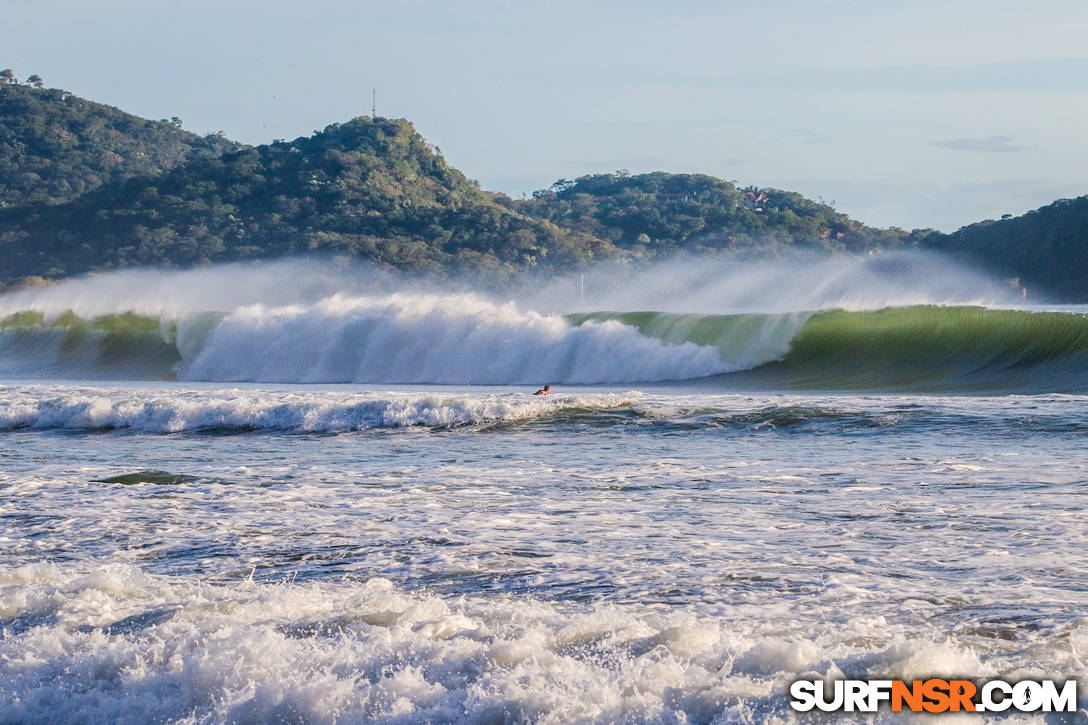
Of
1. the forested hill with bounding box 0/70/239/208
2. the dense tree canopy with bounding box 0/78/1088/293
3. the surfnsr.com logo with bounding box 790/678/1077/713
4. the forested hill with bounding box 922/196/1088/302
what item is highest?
the forested hill with bounding box 0/70/239/208

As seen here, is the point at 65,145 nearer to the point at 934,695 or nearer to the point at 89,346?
the point at 89,346

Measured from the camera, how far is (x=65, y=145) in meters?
135

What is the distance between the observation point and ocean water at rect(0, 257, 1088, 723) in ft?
14.4

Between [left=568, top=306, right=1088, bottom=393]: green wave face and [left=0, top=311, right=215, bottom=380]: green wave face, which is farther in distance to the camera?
[left=0, top=311, right=215, bottom=380]: green wave face

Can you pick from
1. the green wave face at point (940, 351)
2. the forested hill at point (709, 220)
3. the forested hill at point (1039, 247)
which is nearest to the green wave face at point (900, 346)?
the green wave face at point (940, 351)

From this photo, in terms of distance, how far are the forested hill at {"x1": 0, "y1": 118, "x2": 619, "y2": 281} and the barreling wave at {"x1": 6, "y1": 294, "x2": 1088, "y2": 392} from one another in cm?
5469

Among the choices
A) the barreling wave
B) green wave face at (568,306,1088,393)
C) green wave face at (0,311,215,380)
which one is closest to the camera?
green wave face at (568,306,1088,393)

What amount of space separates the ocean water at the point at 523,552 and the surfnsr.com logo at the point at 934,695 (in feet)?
0.24

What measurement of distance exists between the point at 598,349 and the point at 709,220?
79.2 m

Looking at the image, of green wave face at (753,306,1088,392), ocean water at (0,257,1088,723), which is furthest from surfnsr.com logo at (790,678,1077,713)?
green wave face at (753,306,1088,392)

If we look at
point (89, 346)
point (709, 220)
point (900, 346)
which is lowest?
point (900, 346)

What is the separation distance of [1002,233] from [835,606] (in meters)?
81.4

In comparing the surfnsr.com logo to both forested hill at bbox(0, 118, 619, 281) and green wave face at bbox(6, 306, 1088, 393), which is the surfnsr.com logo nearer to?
green wave face at bbox(6, 306, 1088, 393)

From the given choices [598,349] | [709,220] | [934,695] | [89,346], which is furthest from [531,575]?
[709,220]
